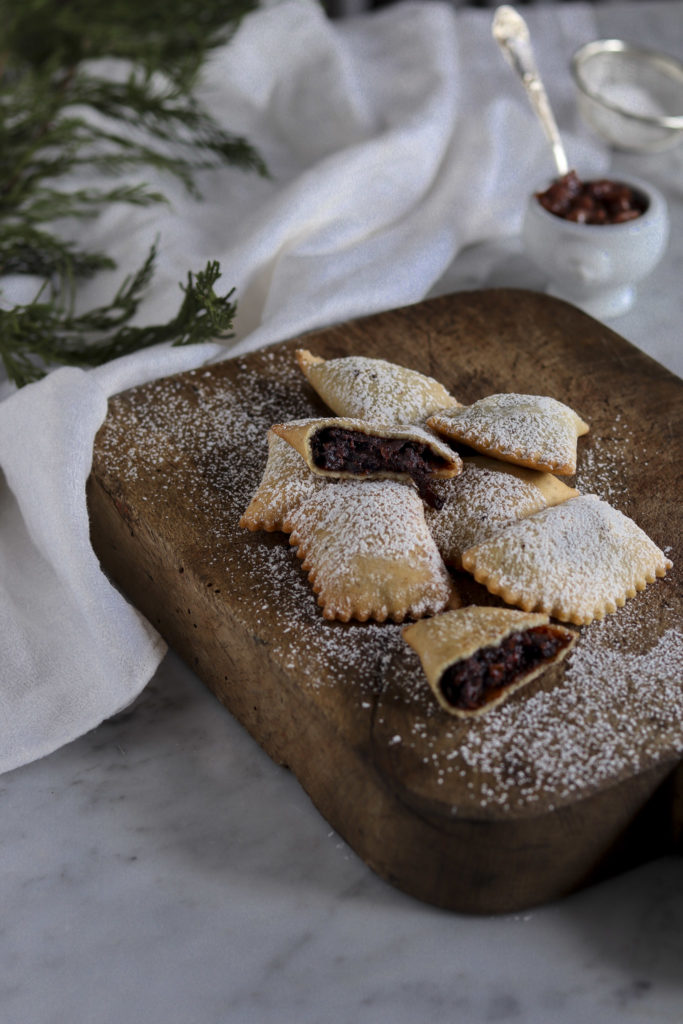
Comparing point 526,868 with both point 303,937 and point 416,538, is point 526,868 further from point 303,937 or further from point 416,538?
A: point 416,538

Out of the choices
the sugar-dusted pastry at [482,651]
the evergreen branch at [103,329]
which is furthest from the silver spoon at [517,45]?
the sugar-dusted pastry at [482,651]

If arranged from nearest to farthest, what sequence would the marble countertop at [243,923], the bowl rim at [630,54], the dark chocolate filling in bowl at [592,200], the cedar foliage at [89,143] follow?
the marble countertop at [243,923], the cedar foliage at [89,143], the dark chocolate filling in bowl at [592,200], the bowl rim at [630,54]

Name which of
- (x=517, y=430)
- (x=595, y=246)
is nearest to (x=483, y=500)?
(x=517, y=430)

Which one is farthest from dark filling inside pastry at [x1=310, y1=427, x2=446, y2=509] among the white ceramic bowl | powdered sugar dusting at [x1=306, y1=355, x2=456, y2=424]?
the white ceramic bowl

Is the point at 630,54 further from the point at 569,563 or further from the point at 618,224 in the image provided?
the point at 569,563

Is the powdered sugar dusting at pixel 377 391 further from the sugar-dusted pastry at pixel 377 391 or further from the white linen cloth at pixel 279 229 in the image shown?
the white linen cloth at pixel 279 229

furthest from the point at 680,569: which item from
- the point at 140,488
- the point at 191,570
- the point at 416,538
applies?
the point at 140,488

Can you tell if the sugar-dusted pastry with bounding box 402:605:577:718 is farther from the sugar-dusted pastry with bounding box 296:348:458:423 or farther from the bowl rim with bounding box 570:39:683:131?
the bowl rim with bounding box 570:39:683:131
